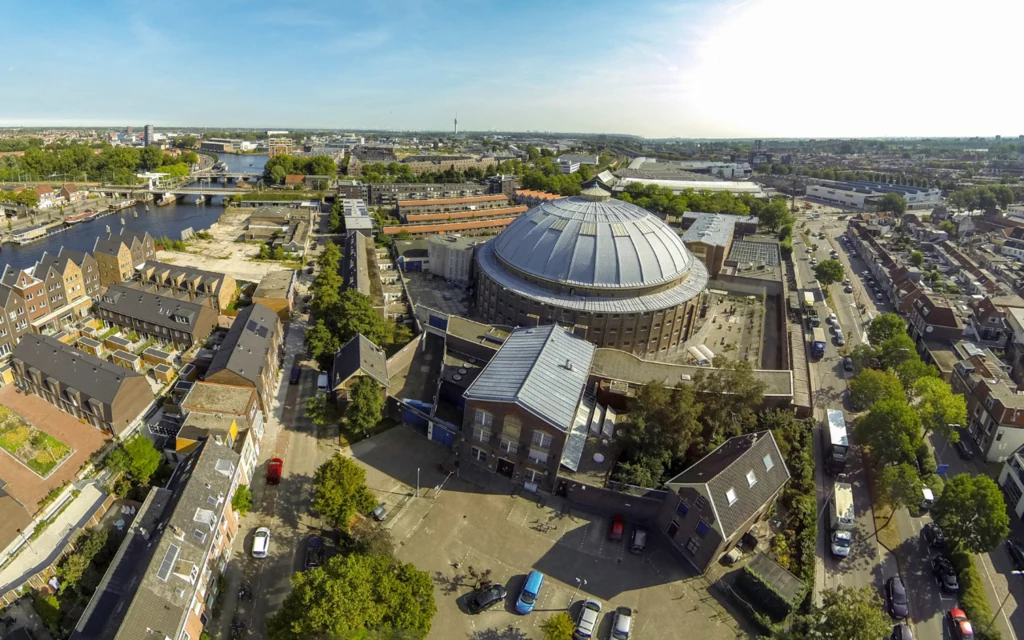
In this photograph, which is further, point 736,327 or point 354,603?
point 736,327

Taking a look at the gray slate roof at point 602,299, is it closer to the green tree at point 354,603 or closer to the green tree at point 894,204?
the green tree at point 354,603

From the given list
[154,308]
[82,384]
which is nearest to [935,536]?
[82,384]

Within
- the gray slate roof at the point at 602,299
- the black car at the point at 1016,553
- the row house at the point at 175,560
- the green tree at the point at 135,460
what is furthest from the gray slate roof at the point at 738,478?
the green tree at the point at 135,460

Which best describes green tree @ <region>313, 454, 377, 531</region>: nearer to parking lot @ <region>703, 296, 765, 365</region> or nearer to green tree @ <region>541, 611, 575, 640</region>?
green tree @ <region>541, 611, 575, 640</region>

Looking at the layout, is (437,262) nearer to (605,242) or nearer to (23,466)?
(605,242)

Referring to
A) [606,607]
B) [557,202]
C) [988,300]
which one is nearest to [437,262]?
[557,202]

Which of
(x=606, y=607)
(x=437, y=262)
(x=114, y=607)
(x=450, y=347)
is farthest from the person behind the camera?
(x=437, y=262)

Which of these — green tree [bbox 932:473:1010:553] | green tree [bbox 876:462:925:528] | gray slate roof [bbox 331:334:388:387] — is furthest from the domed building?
green tree [bbox 932:473:1010:553]

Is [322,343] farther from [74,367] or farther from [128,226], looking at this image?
[128,226]
